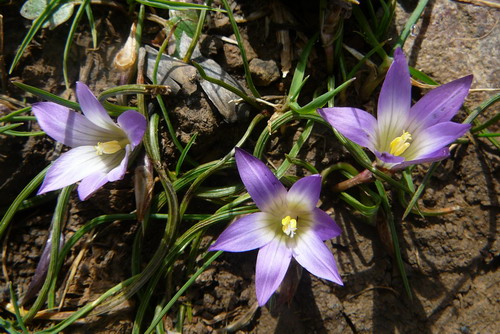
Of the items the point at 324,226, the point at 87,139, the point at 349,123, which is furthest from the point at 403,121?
the point at 87,139

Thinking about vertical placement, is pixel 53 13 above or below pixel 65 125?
above

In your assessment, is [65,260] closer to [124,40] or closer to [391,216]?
[124,40]

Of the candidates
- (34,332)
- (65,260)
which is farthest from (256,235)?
(34,332)

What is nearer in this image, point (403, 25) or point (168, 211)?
point (168, 211)

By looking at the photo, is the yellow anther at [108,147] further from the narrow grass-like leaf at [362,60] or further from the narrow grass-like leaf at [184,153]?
the narrow grass-like leaf at [362,60]

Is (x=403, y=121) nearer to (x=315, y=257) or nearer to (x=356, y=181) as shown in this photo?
(x=356, y=181)
